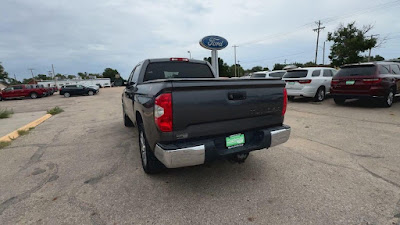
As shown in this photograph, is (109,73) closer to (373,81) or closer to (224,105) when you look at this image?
(373,81)

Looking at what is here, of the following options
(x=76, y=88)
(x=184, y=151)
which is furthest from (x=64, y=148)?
(x=76, y=88)

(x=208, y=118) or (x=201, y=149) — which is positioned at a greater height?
(x=208, y=118)

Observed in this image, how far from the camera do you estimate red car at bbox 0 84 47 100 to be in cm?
2223

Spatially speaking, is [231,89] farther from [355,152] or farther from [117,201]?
[355,152]

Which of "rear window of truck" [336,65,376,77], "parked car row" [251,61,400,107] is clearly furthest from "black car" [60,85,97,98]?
"rear window of truck" [336,65,376,77]

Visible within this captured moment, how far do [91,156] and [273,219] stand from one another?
3.46 meters

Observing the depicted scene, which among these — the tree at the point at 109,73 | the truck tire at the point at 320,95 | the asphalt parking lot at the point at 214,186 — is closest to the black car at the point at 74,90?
the asphalt parking lot at the point at 214,186

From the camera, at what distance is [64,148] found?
4.68 meters

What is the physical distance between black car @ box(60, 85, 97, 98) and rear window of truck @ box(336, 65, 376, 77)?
25.9 meters

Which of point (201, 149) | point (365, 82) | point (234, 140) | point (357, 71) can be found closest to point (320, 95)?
point (357, 71)

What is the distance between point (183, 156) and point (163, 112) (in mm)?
514

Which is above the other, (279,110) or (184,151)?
(279,110)

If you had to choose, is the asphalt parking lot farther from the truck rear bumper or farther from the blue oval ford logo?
the blue oval ford logo

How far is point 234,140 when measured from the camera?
104 inches
